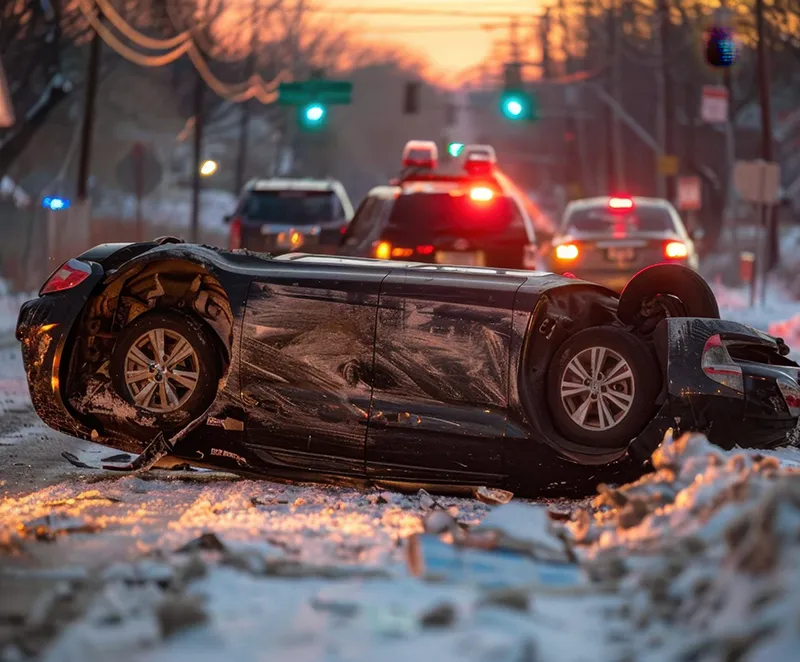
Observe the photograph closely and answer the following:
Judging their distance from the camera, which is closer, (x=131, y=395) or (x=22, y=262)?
(x=131, y=395)

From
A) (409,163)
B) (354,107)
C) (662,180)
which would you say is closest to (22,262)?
(409,163)

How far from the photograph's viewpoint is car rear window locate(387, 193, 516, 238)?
17250 mm

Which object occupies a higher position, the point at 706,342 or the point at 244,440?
the point at 706,342

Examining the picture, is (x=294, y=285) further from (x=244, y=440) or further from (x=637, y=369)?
(x=637, y=369)

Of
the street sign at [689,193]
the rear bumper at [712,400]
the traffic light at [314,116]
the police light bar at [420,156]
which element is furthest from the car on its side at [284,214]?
the traffic light at [314,116]

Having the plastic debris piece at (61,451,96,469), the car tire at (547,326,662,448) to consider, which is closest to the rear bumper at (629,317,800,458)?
the car tire at (547,326,662,448)

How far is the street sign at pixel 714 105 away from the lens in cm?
3316

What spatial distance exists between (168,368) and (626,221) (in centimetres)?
1414

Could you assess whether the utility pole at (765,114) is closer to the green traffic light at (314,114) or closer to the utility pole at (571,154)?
the green traffic light at (314,114)

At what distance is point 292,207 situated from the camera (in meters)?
23.8

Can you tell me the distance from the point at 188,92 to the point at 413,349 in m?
72.9

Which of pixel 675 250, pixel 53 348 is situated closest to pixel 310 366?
pixel 53 348

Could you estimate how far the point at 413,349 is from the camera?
28.0 feet

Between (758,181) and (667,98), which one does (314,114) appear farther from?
(758,181)
